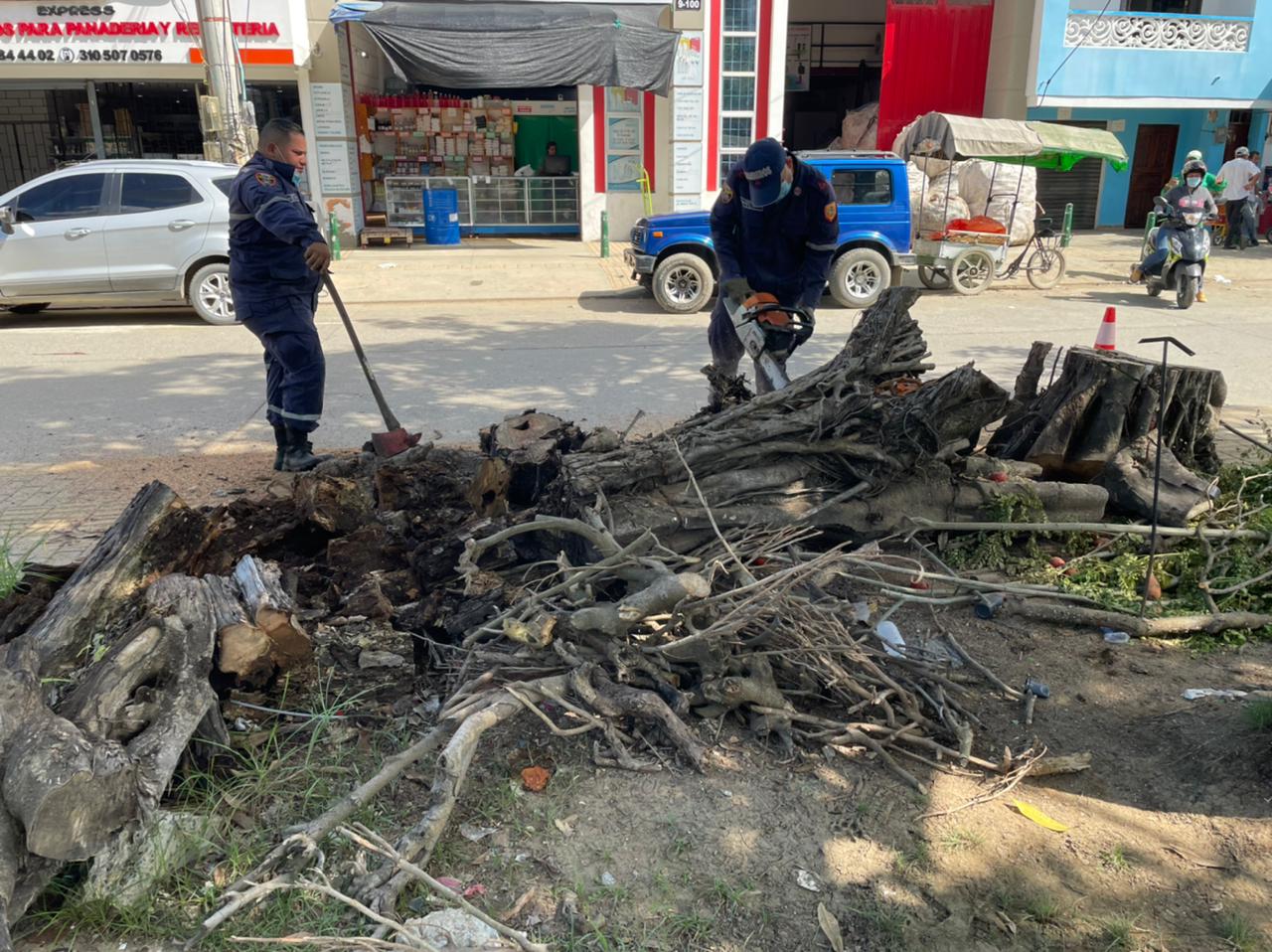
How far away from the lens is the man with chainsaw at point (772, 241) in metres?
5.76

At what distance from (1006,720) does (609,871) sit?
1590 mm

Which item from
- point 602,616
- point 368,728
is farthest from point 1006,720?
point 368,728

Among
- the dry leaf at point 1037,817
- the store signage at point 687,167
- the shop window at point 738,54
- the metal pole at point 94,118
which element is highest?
the shop window at point 738,54

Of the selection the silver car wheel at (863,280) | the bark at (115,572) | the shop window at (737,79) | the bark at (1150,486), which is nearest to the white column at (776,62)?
the shop window at (737,79)

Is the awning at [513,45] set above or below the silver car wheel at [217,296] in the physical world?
above

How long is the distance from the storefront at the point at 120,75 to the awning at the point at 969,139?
1020cm

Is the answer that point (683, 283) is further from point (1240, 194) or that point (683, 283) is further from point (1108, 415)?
point (1240, 194)

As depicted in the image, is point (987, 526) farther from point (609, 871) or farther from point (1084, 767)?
point (609, 871)

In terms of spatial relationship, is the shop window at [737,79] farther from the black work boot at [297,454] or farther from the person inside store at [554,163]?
the black work boot at [297,454]

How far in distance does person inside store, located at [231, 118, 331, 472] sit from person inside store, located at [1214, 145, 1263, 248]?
17.8m

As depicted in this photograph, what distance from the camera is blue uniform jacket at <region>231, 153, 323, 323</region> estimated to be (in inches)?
211

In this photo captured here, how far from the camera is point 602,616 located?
10.3ft

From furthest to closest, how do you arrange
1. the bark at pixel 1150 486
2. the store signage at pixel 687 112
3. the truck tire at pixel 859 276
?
the store signage at pixel 687 112 → the truck tire at pixel 859 276 → the bark at pixel 1150 486

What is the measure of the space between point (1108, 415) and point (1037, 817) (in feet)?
9.00
